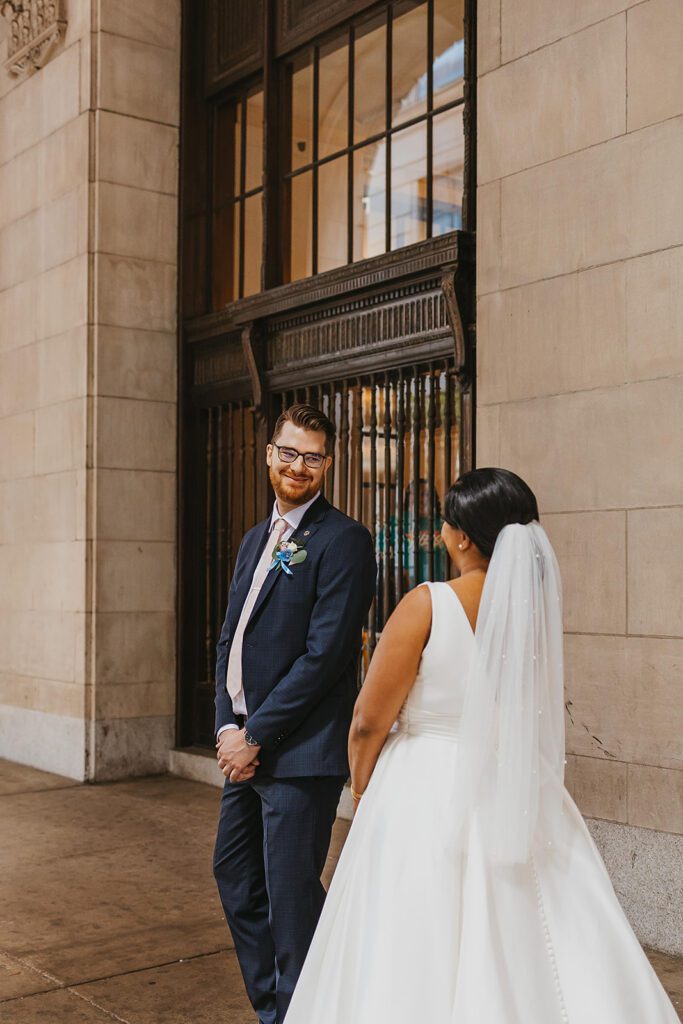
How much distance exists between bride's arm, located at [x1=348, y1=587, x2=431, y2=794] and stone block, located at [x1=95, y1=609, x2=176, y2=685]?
590 cm

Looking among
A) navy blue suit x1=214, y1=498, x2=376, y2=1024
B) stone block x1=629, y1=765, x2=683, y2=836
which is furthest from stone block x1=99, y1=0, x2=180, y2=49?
stone block x1=629, y1=765, x2=683, y2=836

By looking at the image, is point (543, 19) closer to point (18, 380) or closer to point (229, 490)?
point (229, 490)

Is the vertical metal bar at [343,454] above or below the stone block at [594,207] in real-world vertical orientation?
below

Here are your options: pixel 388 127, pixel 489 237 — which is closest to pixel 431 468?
pixel 489 237

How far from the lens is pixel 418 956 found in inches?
110

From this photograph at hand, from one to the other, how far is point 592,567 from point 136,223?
5245mm

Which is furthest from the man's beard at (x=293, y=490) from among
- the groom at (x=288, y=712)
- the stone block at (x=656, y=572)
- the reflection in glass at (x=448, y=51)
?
the reflection in glass at (x=448, y=51)

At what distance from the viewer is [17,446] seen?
9.70 m

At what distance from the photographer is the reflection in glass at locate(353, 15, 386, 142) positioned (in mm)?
7332

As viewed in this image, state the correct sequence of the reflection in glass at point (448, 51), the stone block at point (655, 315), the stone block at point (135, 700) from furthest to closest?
the stone block at point (135, 700), the reflection in glass at point (448, 51), the stone block at point (655, 315)

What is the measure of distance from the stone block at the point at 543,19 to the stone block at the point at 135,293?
394cm

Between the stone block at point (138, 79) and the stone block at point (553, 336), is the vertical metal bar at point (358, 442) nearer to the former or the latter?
the stone block at point (553, 336)

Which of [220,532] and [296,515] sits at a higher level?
[296,515]

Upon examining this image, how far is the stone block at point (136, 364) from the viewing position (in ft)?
28.7
